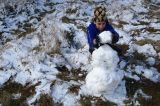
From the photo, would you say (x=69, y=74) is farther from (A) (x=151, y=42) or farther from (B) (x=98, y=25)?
(A) (x=151, y=42)

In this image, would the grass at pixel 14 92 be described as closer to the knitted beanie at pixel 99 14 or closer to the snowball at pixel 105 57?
the snowball at pixel 105 57

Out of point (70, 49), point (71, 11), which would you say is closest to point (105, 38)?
point (70, 49)

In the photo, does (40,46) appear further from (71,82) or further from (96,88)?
(96,88)

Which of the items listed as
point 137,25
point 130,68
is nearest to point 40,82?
point 130,68

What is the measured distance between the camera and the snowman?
17.8 feet

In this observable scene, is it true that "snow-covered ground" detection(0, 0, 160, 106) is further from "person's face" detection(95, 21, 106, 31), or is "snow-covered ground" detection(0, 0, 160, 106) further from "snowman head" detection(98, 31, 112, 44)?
"person's face" detection(95, 21, 106, 31)

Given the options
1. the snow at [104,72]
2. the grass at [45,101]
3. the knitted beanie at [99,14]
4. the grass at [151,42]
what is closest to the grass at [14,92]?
the grass at [45,101]

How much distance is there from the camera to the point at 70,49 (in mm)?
7082

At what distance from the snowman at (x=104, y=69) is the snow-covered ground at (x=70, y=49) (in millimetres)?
16

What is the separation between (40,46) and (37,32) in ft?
1.87

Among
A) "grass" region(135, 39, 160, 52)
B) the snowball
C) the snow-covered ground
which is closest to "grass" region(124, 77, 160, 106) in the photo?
the snow-covered ground

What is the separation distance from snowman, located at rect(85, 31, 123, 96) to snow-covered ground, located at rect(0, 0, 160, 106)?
0.02 metres

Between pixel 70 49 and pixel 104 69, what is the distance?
1.75 m

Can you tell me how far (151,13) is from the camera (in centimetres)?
867
